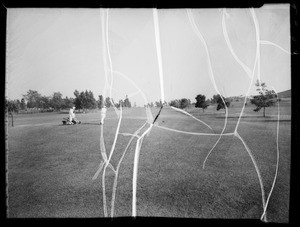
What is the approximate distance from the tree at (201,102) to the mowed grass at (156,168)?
0.08 metres

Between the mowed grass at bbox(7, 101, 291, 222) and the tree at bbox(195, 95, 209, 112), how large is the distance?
3.2 inches

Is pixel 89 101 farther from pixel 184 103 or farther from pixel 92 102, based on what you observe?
pixel 184 103

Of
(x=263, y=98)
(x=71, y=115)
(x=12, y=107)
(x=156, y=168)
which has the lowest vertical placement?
(x=156, y=168)

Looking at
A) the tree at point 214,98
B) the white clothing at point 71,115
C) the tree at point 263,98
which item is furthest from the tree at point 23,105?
the tree at point 263,98

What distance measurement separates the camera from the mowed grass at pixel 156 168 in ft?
7.12

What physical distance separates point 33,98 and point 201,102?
2433mm

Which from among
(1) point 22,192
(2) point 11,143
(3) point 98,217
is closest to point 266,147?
(3) point 98,217

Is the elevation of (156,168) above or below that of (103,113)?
below

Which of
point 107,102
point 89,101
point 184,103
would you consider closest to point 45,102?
point 89,101

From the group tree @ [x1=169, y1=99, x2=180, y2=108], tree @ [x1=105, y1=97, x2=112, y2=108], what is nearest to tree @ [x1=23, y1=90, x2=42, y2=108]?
tree @ [x1=105, y1=97, x2=112, y2=108]

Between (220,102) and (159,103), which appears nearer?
(159,103)

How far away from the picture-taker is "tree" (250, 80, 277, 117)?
226 centimetres

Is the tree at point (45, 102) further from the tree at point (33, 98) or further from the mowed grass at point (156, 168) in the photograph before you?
the mowed grass at point (156, 168)

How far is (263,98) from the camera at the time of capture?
2.42m
